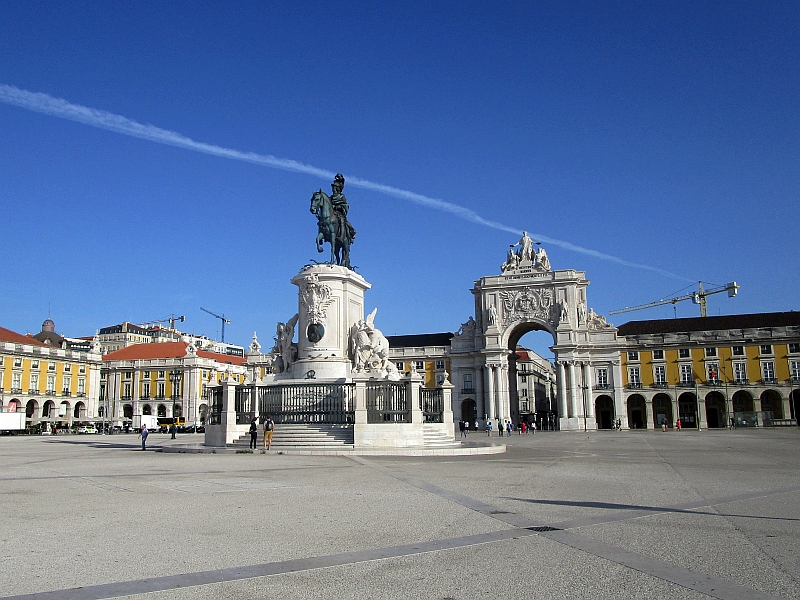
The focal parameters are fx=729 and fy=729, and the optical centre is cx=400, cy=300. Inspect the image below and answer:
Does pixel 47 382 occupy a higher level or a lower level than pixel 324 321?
higher

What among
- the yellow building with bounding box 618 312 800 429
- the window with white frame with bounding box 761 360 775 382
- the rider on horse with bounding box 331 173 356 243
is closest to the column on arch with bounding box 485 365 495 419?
the yellow building with bounding box 618 312 800 429

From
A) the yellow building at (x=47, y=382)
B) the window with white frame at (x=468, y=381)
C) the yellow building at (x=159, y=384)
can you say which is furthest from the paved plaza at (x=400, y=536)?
the yellow building at (x=159, y=384)

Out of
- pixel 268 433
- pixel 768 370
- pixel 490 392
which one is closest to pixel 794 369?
pixel 768 370

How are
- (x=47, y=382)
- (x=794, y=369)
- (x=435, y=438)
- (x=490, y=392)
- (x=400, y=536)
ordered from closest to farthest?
(x=400, y=536), (x=435, y=438), (x=794, y=369), (x=47, y=382), (x=490, y=392)

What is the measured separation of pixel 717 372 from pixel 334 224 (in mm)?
60847

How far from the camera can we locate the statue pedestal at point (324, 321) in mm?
27391

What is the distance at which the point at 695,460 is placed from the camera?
21.4m

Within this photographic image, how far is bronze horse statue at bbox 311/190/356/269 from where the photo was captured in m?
29.5

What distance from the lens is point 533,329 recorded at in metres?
85.1

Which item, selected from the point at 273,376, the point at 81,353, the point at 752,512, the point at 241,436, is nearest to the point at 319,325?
the point at 273,376

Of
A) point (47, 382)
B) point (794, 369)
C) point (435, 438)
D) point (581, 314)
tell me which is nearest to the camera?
point (435, 438)

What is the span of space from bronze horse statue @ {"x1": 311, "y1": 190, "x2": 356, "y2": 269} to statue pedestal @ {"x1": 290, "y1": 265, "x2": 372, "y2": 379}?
1184 millimetres

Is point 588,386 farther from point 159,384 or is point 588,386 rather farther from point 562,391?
point 159,384

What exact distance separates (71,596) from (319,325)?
21746 mm
